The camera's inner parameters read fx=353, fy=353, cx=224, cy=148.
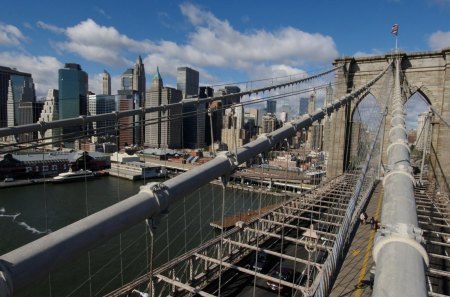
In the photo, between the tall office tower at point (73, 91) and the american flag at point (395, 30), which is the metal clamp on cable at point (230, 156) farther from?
the american flag at point (395, 30)

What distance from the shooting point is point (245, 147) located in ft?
12.6

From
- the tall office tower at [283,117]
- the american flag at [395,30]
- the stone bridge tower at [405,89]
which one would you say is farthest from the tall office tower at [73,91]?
the american flag at [395,30]

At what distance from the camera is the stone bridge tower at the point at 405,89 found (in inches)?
539

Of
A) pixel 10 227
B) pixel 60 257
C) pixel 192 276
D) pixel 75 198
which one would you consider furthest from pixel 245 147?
pixel 75 198

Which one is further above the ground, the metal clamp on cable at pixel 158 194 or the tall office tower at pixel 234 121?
the tall office tower at pixel 234 121

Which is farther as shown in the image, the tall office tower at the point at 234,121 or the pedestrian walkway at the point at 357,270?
the pedestrian walkway at the point at 357,270

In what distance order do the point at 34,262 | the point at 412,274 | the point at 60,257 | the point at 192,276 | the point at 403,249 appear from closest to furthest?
the point at 412,274
the point at 403,249
the point at 34,262
the point at 60,257
the point at 192,276

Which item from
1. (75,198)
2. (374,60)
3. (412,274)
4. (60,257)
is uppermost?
(374,60)

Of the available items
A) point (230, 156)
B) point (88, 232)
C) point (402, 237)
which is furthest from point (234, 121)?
point (402, 237)

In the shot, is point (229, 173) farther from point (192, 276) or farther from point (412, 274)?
point (192, 276)

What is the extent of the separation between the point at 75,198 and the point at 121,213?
89.1 ft

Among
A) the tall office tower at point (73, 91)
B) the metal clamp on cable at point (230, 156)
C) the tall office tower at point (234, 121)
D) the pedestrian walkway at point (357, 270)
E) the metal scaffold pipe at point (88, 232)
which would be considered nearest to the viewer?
the metal scaffold pipe at point (88, 232)

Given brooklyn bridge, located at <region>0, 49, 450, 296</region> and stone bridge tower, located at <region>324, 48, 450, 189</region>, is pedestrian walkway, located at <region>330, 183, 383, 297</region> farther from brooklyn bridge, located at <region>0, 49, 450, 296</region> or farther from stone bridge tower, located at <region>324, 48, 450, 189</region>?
stone bridge tower, located at <region>324, 48, 450, 189</region>

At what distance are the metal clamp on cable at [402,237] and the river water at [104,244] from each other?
8.20 feet
